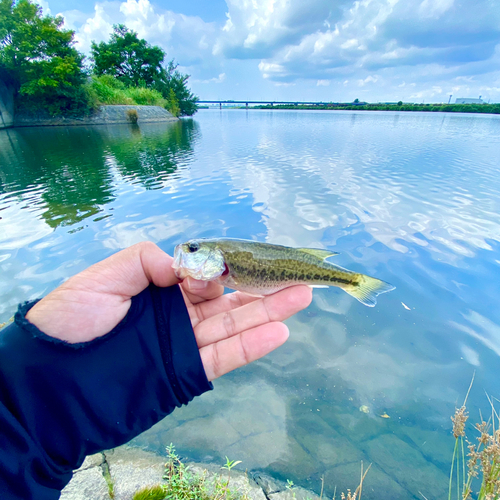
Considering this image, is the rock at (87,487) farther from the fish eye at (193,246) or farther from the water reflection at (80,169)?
the water reflection at (80,169)

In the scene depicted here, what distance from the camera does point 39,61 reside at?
141 ft

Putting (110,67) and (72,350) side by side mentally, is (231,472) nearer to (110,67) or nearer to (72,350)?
(72,350)

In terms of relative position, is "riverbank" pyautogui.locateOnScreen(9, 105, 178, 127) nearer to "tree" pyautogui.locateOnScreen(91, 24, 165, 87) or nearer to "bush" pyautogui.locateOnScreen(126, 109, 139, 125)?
"bush" pyautogui.locateOnScreen(126, 109, 139, 125)

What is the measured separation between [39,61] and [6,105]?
9150mm

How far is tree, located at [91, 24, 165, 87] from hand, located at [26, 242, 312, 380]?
77338 millimetres

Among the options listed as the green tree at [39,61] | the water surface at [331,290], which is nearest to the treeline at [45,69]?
the green tree at [39,61]

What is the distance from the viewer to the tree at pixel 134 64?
65006mm

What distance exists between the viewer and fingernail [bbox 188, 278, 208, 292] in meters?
3.14

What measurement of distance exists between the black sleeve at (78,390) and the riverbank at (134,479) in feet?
4.13

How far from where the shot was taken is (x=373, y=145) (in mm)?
27766

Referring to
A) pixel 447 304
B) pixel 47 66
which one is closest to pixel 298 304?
pixel 447 304

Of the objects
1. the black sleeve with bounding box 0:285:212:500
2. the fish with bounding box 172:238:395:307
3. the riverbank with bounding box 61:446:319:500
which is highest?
the fish with bounding box 172:238:395:307

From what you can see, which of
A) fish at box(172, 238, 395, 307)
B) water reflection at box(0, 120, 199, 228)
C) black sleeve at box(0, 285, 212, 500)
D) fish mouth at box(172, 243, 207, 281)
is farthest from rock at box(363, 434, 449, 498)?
water reflection at box(0, 120, 199, 228)

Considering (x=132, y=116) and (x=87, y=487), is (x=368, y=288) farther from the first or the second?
(x=132, y=116)
